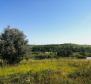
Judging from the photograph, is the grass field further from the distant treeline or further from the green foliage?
the distant treeline

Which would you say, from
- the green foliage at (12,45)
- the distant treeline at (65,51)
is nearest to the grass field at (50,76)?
the green foliage at (12,45)

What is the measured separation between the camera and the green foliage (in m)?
27.7

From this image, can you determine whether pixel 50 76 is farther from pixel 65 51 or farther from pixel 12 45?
pixel 65 51

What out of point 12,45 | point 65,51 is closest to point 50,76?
point 12,45

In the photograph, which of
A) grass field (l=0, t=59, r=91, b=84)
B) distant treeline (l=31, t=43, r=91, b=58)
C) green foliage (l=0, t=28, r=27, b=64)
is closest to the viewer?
grass field (l=0, t=59, r=91, b=84)

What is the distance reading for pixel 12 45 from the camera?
92.2ft

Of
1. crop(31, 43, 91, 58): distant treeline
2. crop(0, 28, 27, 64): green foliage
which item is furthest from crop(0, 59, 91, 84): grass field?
crop(31, 43, 91, 58): distant treeline

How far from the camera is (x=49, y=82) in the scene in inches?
258

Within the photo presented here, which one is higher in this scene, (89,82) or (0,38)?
(0,38)

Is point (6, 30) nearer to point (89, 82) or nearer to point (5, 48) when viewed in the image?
point (5, 48)

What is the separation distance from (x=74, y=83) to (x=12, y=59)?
22616 mm

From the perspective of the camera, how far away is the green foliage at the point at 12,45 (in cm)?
2772

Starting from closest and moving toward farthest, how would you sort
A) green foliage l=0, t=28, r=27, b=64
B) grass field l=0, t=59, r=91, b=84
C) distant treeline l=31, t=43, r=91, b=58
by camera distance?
grass field l=0, t=59, r=91, b=84 < green foliage l=0, t=28, r=27, b=64 < distant treeline l=31, t=43, r=91, b=58

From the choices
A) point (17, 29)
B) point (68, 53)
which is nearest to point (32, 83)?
point (17, 29)
